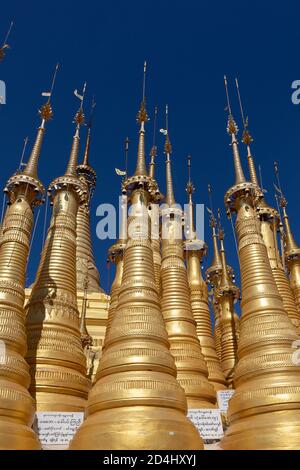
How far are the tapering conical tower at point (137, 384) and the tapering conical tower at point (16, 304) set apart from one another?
113cm

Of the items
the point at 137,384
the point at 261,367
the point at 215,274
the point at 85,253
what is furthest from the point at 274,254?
the point at 85,253

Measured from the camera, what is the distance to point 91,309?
22.8 m

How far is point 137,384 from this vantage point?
8.94 meters

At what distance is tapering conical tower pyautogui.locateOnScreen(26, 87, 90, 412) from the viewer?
11.0 metres

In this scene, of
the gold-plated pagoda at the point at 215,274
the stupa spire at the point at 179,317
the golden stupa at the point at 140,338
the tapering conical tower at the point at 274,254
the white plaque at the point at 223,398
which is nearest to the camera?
the golden stupa at the point at 140,338

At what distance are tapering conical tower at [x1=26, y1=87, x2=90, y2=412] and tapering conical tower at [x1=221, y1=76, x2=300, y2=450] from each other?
3827 millimetres

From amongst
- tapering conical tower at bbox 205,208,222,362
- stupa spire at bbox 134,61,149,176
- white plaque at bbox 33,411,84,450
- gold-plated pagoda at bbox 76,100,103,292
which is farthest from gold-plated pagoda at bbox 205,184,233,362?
white plaque at bbox 33,411,84,450

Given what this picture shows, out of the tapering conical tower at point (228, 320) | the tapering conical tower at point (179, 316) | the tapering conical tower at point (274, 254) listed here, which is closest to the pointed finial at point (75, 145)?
the tapering conical tower at point (179, 316)

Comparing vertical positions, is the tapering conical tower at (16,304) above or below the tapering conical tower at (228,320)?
below

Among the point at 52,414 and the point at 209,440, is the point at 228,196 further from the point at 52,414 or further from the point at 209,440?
the point at 52,414

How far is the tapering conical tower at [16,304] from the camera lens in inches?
339

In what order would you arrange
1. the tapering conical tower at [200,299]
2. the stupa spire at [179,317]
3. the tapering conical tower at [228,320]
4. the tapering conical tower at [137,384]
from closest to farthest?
the tapering conical tower at [137,384], the stupa spire at [179,317], the tapering conical tower at [200,299], the tapering conical tower at [228,320]

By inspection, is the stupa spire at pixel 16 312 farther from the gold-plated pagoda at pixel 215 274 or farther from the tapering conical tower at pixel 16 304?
the gold-plated pagoda at pixel 215 274

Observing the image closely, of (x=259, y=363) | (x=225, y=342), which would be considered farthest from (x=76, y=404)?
(x=225, y=342)
